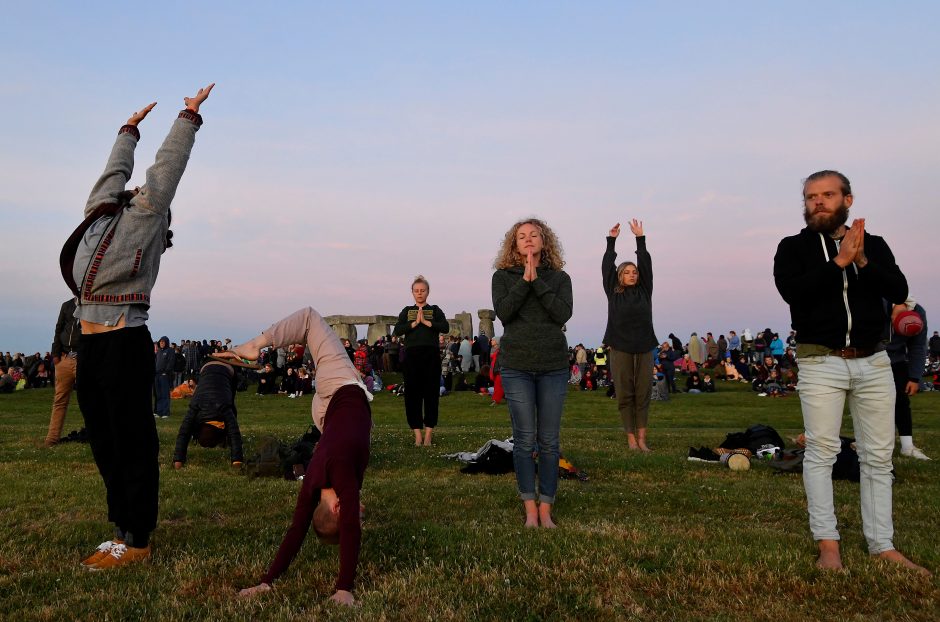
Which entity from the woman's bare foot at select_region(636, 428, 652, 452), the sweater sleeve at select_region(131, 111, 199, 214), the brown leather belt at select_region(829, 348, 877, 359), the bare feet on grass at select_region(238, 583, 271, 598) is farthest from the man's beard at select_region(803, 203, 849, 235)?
the woman's bare foot at select_region(636, 428, 652, 452)

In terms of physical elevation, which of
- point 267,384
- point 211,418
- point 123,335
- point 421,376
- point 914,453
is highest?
point 123,335

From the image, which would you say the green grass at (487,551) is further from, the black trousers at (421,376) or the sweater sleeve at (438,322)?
the sweater sleeve at (438,322)

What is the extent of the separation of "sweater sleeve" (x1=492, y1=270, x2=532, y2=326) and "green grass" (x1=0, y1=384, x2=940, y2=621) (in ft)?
5.76

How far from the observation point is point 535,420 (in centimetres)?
615

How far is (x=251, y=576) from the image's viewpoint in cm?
468

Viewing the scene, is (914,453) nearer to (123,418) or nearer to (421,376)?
(421,376)

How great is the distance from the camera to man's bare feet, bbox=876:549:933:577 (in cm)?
446

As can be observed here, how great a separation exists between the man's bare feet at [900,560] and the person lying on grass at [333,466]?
11.3 ft

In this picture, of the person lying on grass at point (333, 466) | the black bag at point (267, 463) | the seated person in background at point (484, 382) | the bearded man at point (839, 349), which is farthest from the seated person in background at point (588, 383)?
the person lying on grass at point (333, 466)

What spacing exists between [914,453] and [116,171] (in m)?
10.9

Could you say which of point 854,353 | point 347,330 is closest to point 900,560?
point 854,353

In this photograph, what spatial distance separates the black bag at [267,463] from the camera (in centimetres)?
883

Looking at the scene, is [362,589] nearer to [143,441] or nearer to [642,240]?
[143,441]

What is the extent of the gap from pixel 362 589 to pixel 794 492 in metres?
5.15
